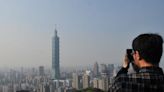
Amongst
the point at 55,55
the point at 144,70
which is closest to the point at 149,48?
the point at 144,70

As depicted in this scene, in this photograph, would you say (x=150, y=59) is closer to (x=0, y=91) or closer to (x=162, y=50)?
(x=162, y=50)

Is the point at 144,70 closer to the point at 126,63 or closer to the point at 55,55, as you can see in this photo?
the point at 126,63

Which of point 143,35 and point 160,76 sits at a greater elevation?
point 143,35

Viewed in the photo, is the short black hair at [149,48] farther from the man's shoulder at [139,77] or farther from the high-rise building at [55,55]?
the high-rise building at [55,55]

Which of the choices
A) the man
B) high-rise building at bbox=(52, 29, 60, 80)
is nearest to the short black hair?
the man

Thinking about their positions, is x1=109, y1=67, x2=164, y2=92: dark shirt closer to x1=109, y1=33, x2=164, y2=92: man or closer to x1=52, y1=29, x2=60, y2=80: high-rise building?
x1=109, y1=33, x2=164, y2=92: man

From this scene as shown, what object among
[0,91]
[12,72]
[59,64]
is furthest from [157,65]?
[59,64]

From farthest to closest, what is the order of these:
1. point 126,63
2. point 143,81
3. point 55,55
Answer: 1. point 55,55
2. point 126,63
3. point 143,81
